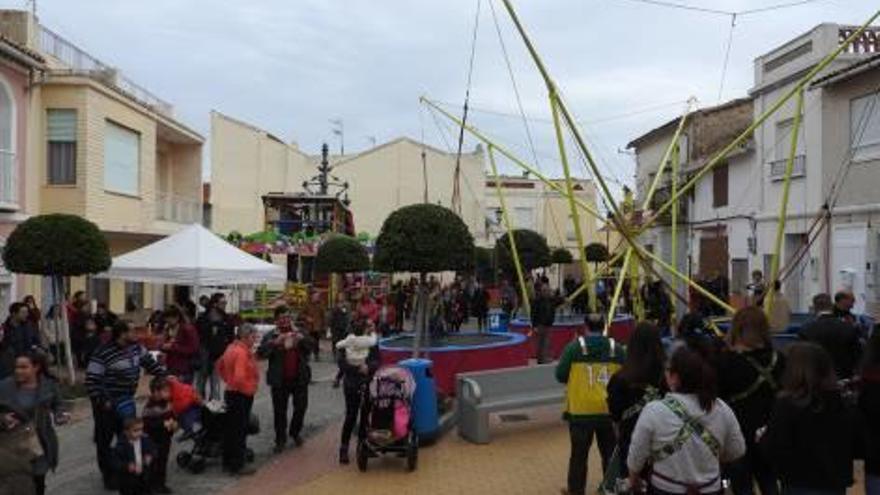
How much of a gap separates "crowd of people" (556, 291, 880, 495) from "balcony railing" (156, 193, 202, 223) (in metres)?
24.7

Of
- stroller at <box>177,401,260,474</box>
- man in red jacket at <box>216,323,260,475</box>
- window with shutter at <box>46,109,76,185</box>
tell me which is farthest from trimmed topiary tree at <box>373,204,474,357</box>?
window with shutter at <box>46,109,76,185</box>

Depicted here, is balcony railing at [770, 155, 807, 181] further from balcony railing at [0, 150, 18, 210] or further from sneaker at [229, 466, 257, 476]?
balcony railing at [0, 150, 18, 210]

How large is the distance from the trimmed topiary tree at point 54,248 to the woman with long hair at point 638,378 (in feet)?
36.1

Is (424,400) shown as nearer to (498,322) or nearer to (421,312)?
(421,312)

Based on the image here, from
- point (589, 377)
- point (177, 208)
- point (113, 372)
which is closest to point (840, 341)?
point (589, 377)

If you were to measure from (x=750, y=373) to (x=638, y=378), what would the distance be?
678 mm

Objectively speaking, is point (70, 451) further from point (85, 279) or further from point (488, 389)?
point (85, 279)

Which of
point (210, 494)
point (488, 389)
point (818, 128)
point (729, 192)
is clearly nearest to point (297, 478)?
point (210, 494)

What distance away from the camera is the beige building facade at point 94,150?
22203 mm

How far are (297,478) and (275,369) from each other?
4.98 ft

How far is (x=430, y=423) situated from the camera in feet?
36.4

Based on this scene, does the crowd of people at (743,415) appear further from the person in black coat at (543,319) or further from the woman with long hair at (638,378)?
the person in black coat at (543,319)

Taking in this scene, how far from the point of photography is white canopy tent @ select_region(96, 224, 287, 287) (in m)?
16.0

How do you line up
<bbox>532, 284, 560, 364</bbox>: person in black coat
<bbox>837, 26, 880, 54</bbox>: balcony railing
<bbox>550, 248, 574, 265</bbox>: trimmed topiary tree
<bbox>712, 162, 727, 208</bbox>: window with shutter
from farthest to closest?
<bbox>550, 248, 574, 265</bbox>: trimmed topiary tree
<bbox>712, 162, 727, 208</bbox>: window with shutter
<bbox>837, 26, 880, 54</bbox>: balcony railing
<bbox>532, 284, 560, 364</bbox>: person in black coat
